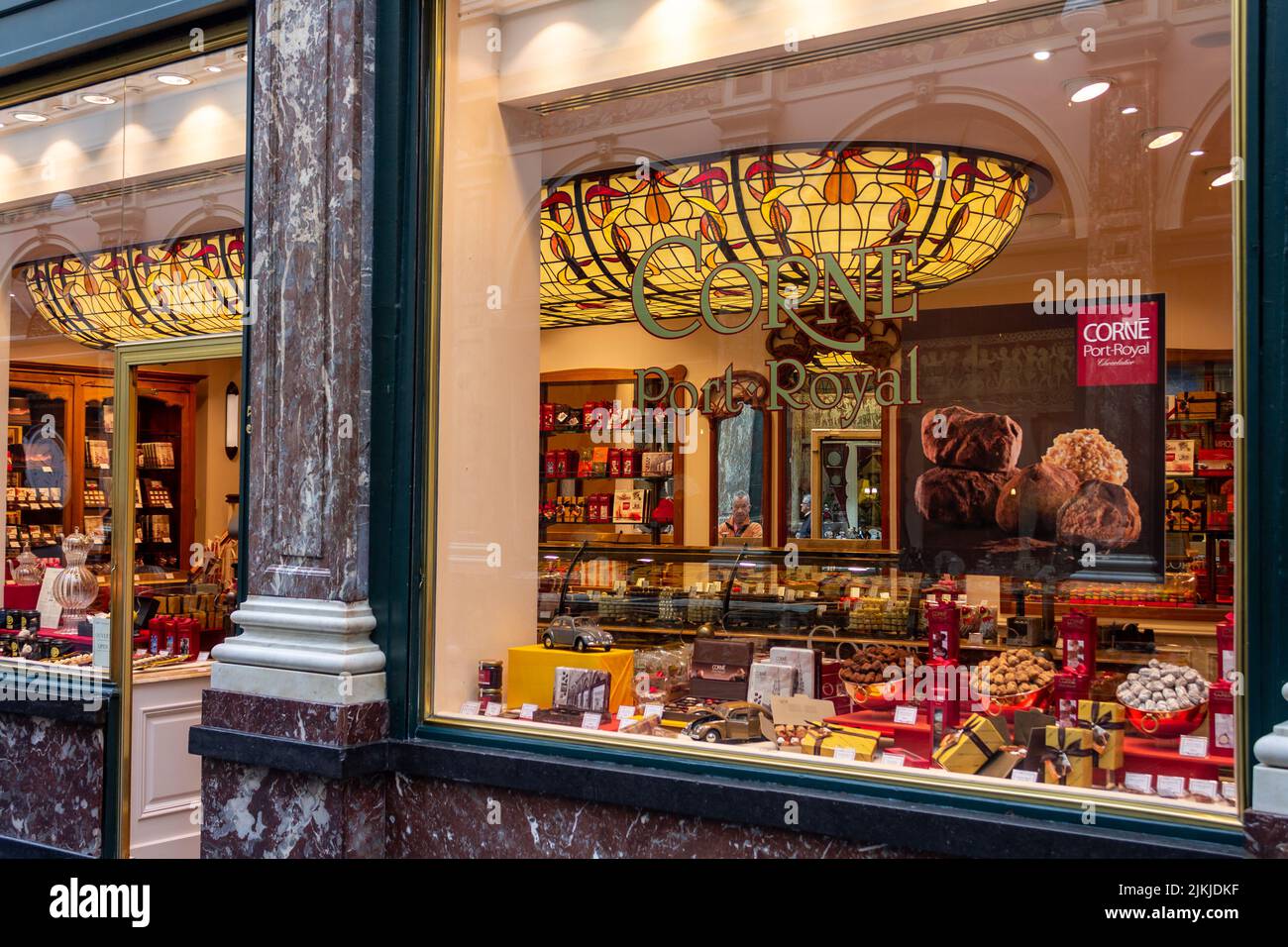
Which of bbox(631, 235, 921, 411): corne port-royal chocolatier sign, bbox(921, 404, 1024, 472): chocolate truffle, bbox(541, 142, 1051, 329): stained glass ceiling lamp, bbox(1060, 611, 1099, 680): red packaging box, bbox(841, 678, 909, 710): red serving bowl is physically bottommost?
bbox(841, 678, 909, 710): red serving bowl

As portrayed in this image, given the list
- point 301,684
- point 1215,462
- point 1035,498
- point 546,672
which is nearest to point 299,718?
point 301,684

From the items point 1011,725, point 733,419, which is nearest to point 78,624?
point 733,419

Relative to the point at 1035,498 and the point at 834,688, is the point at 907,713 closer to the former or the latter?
the point at 834,688

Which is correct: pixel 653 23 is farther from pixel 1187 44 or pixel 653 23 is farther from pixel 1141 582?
pixel 1141 582

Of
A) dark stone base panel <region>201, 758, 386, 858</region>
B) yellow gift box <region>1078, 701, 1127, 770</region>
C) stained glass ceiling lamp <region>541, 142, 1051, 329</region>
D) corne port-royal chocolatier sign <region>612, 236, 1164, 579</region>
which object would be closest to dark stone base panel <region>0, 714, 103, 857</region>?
dark stone base panel <region>201, 758, 386, 858</region>

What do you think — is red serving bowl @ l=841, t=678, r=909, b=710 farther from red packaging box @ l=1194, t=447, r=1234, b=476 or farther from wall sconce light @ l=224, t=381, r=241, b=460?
wall sconce light @ l=224, t=381, r=241, b=460

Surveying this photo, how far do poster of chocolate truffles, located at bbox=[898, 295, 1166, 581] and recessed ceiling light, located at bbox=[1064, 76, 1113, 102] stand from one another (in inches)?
35.5

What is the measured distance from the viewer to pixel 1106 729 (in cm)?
341

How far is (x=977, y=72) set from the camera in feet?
15.0

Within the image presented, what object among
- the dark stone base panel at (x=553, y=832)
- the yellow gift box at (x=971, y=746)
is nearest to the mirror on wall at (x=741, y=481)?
the dark stone base panel at (x=553, y=832)

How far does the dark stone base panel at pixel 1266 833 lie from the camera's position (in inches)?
106

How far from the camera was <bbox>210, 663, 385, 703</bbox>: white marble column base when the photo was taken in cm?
405

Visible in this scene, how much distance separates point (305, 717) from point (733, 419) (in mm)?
3367

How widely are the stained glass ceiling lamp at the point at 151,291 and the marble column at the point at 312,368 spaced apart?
3.10ft
